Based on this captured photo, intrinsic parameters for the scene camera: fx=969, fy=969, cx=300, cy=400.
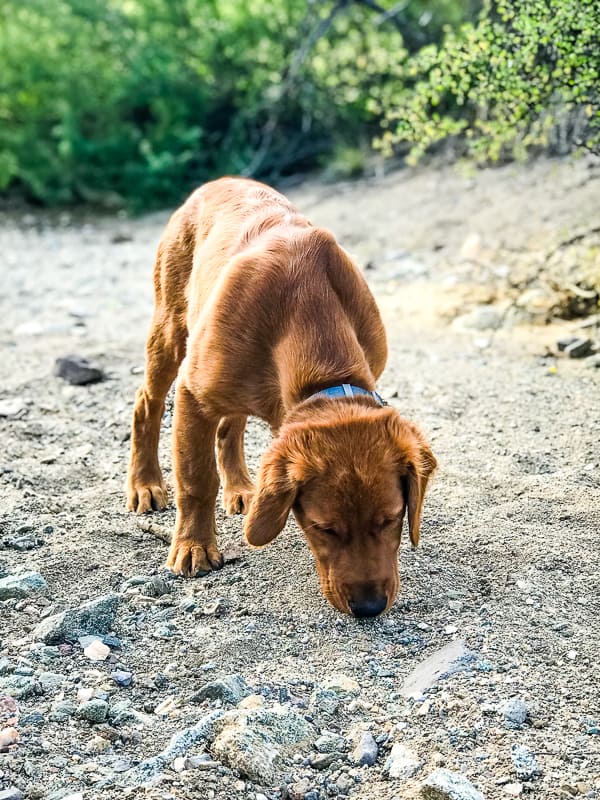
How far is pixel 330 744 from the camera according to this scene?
3426 millimetres

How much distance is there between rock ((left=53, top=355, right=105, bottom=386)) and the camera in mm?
7387

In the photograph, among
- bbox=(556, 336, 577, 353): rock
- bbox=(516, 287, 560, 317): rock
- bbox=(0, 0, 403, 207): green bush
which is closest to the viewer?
bbox=(556, 336, 577, 353): rock

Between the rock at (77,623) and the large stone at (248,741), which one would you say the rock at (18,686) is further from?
the large stone at (248,741)

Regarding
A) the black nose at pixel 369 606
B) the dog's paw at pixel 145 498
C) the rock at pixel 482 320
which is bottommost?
the rock at pixel 482 320

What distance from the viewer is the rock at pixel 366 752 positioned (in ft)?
11.0

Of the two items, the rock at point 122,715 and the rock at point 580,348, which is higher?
the rock at point 122,715

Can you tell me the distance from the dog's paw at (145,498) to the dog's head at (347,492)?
1.61 metres

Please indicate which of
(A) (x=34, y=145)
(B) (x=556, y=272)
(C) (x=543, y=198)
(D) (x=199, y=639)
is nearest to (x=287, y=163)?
(A) (x=34, y=145)

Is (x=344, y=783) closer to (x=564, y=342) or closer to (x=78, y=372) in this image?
(x=78, y=372)

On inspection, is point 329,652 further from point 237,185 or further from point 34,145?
point 34,145

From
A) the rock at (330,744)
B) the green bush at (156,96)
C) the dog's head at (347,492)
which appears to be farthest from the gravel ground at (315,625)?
the green bush at (156,96)

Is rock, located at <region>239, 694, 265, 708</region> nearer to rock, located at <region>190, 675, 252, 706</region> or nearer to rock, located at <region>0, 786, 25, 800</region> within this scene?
rock, located at <region>190, 675, 252, 706</region>

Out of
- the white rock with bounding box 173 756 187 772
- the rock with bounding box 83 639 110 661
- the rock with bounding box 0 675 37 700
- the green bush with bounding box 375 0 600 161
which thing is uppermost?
the green bush with bounding box 375 0 600 161

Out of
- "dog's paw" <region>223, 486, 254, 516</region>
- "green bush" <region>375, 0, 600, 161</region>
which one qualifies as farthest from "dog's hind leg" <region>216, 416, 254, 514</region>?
"green bush" <region>375, 0, 600, 161</region>
